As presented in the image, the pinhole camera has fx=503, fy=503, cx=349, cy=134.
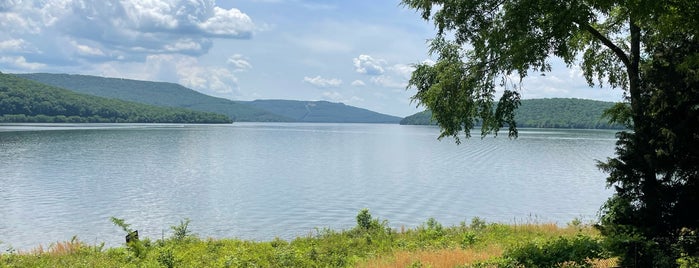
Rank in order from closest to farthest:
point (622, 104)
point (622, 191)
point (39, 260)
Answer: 1. point (622, 191)
2. point (622, 104)
3. point (39, 260)

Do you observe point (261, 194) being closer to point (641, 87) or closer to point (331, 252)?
point (331, 252)

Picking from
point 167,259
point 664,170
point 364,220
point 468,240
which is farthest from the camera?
point 364,220

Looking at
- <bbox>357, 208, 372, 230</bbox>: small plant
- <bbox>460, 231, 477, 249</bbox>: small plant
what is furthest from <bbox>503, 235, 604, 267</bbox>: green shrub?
<bbox>357, 208, 372, 230</bbox>: small plant

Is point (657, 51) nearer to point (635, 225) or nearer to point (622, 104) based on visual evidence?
point (622, 104)

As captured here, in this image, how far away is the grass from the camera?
728 inches

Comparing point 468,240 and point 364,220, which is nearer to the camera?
point 468,240

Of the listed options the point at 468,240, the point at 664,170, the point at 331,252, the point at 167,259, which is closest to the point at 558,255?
the point at 664,170

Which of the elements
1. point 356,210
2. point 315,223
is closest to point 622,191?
point 315,223

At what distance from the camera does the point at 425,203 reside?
155ft

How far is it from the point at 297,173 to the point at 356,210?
28.1 m

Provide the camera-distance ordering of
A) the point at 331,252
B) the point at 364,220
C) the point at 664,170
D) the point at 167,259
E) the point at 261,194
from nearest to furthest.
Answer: the point at 664,170, the point at 167,259, the point at 331,252, the point at 364,220, the point at 261,194

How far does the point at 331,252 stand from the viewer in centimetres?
2289

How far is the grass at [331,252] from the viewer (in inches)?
728

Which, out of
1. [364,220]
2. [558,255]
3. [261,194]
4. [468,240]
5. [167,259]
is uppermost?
[558,255]
